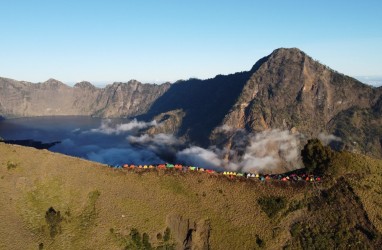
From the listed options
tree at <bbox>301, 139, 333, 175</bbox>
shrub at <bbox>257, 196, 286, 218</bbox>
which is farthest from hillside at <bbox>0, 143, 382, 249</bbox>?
tree at <bbox>301, 139, 333, 175</bbox>

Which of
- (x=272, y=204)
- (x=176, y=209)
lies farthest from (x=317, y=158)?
(x=176, y=209)

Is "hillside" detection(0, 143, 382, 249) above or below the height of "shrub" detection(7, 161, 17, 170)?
below

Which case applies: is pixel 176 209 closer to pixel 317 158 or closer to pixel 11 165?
pixel 317 158

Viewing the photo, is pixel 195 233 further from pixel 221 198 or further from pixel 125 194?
pixel 125 194

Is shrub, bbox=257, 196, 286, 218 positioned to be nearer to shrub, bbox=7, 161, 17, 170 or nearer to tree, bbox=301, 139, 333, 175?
tree, bbox=301, 139, 333, 175

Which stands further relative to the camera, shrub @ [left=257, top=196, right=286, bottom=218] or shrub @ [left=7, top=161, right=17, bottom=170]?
shrub @ [left=7, top=161, right=17, bottom=170]
